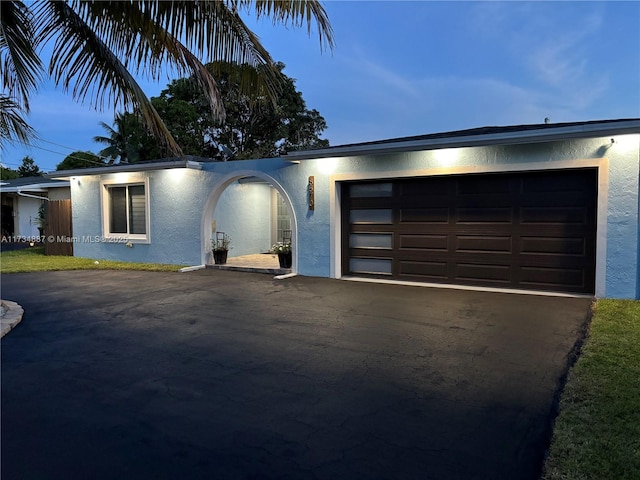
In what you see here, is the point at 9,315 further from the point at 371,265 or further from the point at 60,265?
the point at 60,265

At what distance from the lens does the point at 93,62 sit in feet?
14.8

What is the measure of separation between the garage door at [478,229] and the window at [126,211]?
6.44m

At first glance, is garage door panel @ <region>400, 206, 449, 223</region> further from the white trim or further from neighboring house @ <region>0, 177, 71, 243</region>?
neighboring house @ <region>0, 177, 71, 243</region>

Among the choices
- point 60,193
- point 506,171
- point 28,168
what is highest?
point 28,168

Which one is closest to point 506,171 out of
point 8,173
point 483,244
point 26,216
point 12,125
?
point 483,244

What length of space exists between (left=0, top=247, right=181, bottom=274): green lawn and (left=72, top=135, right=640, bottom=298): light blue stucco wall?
385 mm

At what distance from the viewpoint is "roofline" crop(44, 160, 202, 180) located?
36.2ft

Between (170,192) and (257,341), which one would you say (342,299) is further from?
(170,192)

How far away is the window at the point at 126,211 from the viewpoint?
1241 centimetres

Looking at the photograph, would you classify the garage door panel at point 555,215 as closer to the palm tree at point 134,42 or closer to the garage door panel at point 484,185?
the garage door panel at point 484,185

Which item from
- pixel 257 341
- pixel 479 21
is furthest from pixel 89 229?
pixel 479 21

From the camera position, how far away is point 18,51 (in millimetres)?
4574

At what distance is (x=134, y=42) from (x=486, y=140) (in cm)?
581

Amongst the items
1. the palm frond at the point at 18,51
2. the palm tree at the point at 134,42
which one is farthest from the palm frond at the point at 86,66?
the palm frond at the point at 18,51
